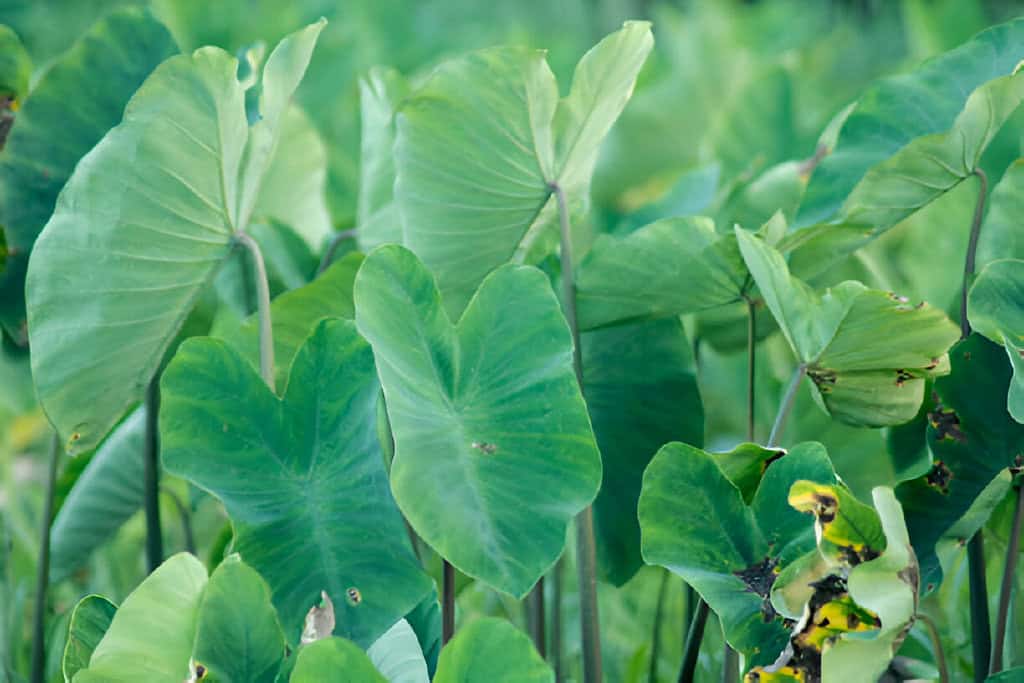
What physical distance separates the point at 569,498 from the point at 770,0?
3520 mm

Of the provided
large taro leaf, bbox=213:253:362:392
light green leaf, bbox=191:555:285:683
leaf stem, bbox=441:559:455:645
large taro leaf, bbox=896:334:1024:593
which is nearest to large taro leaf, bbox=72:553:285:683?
light green leaf, bbox=191:555:285:683

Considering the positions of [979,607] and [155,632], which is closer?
[155,632]

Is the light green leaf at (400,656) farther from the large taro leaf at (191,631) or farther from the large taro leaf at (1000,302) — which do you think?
the large taro leaf at (1000,302)

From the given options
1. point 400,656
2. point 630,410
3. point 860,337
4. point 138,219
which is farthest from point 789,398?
point 138,219

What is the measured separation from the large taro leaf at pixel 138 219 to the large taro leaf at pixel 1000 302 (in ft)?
1.26

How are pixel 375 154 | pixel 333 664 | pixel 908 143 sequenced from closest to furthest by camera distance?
pixel 333 664 < pixel 908 143 < pixel 375 154

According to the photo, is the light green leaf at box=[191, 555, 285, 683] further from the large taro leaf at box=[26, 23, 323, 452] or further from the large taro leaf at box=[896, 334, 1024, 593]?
the large taro leaf at box=[896, 334, 1024, 593]

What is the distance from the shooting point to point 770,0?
370cm

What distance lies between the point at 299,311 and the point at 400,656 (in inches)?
10.5

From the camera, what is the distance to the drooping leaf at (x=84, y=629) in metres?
0.54

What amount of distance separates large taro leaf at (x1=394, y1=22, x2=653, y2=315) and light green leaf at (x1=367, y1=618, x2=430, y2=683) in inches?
9.0

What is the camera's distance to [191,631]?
496 millimetres

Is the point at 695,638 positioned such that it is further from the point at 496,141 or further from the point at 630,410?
the point at 496,141

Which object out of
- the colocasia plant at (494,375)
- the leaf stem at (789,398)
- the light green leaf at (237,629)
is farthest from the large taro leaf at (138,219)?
the leaf stem at (789,398)
